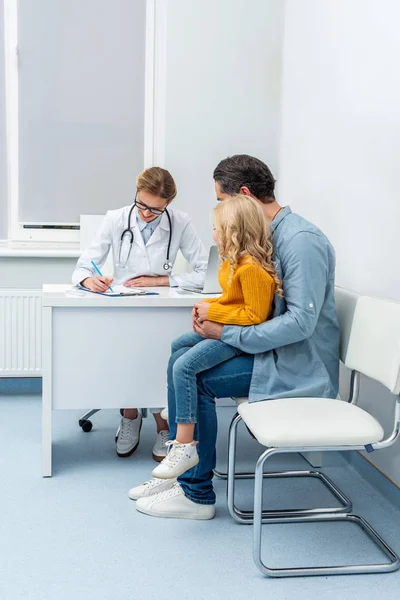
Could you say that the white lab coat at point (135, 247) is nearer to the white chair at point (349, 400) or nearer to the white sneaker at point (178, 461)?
the white chair at point (349, 400)

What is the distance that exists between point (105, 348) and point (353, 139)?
117 cm

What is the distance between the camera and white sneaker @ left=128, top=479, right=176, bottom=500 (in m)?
2.16

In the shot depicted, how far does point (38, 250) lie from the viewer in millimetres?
3527

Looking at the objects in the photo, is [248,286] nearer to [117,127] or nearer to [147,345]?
[147,345]

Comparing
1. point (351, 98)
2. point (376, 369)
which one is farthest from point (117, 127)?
point (376, 369)

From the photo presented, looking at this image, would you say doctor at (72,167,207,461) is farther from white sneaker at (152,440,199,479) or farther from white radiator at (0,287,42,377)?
white radiator at (0,287,42,377)

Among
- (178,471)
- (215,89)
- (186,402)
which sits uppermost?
(215,89)

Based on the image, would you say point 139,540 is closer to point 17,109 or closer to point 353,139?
point 353,139

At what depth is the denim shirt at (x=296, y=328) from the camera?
192 cm

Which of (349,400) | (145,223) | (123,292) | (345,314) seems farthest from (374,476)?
(145,223)

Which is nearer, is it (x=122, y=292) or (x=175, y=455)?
(x=175, y=455)

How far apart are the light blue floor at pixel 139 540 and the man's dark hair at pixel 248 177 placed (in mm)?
992

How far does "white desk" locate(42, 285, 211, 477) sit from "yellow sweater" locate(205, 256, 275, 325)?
13.8 inches

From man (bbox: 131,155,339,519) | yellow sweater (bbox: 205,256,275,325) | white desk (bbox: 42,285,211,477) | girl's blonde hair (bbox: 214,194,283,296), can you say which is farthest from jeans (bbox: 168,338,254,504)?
white desk (bbox: 42,285,211,477)
